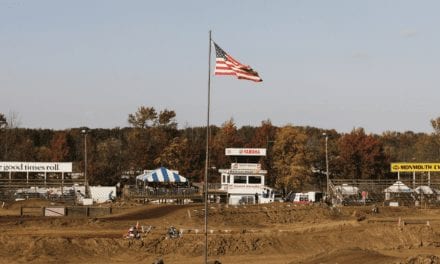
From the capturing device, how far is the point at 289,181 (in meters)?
111

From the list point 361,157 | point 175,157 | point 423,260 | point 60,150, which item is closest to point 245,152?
point 175,157

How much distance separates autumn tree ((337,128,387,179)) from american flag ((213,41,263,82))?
93426 millimetres

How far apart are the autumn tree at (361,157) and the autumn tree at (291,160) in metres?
9.59

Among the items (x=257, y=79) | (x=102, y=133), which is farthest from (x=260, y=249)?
(x=102, y=133)

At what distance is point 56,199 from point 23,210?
1213cm

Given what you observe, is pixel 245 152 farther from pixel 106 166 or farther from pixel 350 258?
pixel 350 258

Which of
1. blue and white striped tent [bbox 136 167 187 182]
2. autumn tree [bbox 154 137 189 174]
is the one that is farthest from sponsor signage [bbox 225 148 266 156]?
autumn tree [bbox 154 137 189 174]

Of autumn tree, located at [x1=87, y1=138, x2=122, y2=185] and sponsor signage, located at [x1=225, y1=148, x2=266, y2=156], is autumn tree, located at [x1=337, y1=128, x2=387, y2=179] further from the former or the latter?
autumn tree, located at [x1=87, y1=138, x2=122, y2=185]

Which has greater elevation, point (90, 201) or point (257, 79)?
point (257, 79)

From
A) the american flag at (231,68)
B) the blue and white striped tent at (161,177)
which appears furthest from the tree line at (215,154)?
the american flag at (231,68)

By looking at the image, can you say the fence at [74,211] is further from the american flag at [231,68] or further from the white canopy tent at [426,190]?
the white canopy tent at [426,190]

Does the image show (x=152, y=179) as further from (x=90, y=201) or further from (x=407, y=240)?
(x=407, y=240)

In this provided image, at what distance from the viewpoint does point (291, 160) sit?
114m

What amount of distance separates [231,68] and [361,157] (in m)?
96.6
